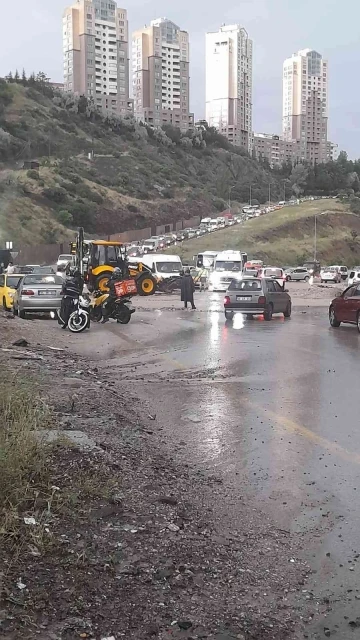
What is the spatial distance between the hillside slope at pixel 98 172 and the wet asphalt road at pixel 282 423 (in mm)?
63781

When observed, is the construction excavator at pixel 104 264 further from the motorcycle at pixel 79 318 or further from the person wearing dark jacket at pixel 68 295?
the motorcycle at pixel 79 318

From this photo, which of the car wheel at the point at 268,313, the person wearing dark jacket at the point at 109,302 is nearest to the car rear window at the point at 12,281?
the person wearing dark jacket at the point at 109,302

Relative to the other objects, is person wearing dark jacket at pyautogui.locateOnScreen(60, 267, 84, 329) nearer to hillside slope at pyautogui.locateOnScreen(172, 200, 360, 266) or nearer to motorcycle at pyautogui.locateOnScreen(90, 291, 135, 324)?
motorcycle at pyautogui.locateOnScreen(90, 291, 135, 324)

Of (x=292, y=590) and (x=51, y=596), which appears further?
(x=292, y=590)

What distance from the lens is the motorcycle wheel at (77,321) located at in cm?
1867

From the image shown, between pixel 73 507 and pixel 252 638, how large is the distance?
1.77 meters

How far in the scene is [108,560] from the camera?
4129 mm

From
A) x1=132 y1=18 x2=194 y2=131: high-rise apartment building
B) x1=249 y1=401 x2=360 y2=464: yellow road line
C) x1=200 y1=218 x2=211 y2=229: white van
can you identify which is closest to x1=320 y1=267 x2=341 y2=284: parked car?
x1=200 y1=218 x2=211 y2=229: white van

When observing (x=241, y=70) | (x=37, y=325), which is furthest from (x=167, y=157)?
(x=37, y=325)

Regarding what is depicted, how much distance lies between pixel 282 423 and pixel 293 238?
103 metres

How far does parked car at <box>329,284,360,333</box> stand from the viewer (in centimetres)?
1967

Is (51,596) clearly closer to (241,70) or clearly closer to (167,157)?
(167,157)

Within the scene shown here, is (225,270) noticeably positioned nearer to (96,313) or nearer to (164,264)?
(164,264)

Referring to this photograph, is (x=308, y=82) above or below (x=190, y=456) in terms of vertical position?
above
